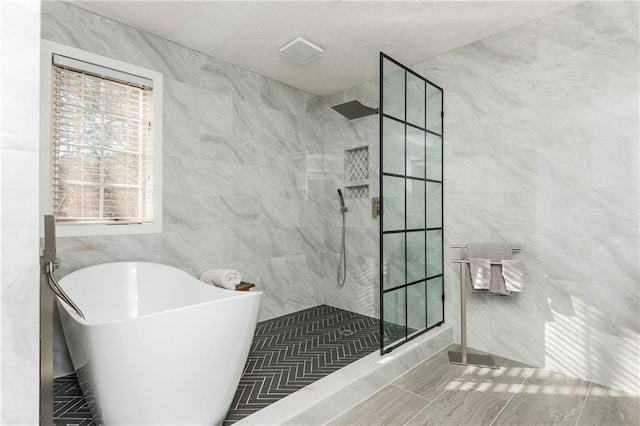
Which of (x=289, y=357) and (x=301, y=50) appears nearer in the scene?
(x=289, y=357)

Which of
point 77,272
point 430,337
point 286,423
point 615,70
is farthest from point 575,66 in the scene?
point 77,272

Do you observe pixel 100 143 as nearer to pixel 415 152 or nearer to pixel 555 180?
pixel 415 152

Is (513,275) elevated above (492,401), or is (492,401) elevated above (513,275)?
(513,275)

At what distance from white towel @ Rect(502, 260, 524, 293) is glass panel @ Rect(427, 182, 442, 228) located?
639 millimetres

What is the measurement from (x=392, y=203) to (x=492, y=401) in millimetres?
1427

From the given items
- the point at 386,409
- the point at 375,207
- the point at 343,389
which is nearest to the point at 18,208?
the point at 343,389

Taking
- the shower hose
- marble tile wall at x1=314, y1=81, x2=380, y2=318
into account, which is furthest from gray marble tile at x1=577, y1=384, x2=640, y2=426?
the shower hose

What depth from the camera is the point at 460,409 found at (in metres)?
1.96

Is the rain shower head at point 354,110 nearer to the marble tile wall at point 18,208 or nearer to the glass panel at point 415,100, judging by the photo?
the glass panel at point 415,100

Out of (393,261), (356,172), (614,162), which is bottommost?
(393,261)

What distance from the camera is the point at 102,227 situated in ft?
7.95

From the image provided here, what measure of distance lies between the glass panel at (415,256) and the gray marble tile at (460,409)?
2.86 feet

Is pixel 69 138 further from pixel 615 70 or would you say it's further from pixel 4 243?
pixel 615 70

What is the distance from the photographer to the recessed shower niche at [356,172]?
3736mm
